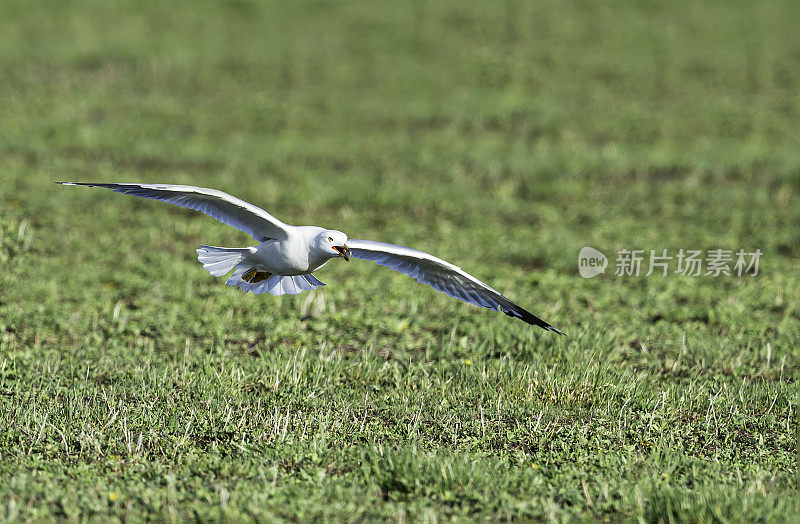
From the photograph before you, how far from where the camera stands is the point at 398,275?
8.58 metres

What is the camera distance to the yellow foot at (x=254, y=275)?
5.35 m

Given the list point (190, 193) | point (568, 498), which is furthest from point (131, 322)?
point (568, 498)

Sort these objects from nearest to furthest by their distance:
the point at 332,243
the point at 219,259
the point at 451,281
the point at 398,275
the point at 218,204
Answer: the point at 332,243 → the point at 218,204 → the point at 219,259 → the point at 451,281 → the point at 398,275

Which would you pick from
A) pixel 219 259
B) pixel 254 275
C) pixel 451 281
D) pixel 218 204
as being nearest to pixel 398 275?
pixel 451 281

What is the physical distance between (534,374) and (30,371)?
3326 mm

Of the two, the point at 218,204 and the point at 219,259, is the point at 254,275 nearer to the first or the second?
the point at 219,259

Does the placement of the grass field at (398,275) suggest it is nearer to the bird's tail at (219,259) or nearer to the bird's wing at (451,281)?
the bird's wing at (451,281)

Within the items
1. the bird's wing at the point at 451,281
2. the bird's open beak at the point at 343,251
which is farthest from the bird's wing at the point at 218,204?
the bird's wing at the point at 451,281

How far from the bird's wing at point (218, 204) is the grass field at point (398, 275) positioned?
1082 mm

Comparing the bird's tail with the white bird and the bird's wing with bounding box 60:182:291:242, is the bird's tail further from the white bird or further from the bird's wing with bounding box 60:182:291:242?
the bird's wing with bounding box 60:182:291:242

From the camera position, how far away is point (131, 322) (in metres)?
6.77

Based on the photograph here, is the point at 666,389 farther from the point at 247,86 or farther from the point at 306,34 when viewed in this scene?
the point at 306,34

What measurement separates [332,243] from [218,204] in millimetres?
712

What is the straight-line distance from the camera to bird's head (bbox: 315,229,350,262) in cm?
466
